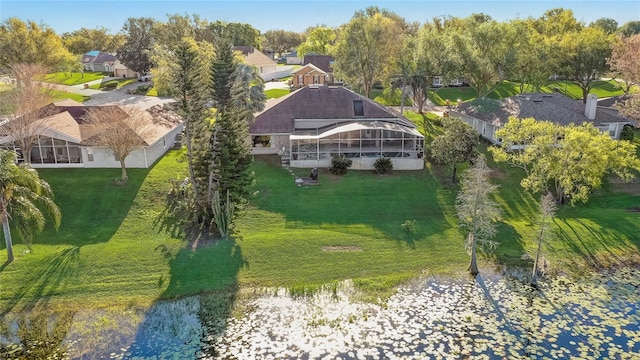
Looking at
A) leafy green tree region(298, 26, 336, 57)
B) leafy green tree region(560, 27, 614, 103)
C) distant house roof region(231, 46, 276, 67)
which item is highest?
leafy green tree region(298, 26, 336, 57)

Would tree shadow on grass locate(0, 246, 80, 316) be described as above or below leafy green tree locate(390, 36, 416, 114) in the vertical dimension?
below

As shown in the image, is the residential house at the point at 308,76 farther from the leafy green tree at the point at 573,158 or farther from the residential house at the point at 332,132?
the leafy green tree at the point at 573,158

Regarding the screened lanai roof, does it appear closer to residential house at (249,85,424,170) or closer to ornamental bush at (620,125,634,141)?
residential house at (249,85,424,170)

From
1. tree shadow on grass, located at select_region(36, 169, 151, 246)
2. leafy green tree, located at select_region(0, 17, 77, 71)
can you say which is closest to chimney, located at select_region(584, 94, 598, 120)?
tree shadow on grass, located at select_region(36, 169, 151, 246)

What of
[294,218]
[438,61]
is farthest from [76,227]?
[438,61]

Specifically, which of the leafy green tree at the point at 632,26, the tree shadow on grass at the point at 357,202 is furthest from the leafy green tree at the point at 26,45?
the leafy green tree at the point at 632,26

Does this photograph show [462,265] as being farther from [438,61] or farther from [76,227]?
[438,61]

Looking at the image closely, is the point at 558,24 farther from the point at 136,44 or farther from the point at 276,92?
the point at 136,44
